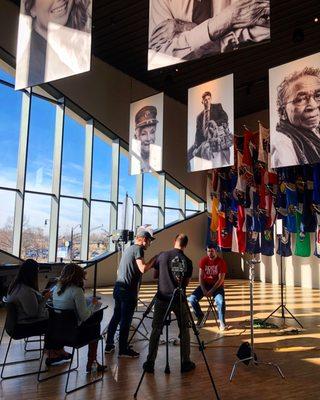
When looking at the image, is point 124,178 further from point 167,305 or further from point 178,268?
point 178,268

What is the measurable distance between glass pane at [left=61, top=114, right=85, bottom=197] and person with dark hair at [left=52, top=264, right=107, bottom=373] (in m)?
7.74

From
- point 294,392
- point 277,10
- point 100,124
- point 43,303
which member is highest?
point 277,10

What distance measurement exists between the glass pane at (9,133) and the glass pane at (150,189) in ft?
16.1

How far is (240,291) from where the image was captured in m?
11.5

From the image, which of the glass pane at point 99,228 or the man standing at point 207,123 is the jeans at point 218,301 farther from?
the glass pane at point 99,228

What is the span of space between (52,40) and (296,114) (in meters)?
3.93

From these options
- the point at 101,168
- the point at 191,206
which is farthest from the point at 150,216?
the point at 101,168

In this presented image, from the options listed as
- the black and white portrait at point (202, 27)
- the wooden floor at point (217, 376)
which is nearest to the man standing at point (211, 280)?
the wooden floor at point (217, 376)

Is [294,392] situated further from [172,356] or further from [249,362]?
[172,356]

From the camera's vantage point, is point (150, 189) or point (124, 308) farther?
point (150, 189)

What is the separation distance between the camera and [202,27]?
4.79 m

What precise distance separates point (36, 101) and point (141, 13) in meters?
3.61

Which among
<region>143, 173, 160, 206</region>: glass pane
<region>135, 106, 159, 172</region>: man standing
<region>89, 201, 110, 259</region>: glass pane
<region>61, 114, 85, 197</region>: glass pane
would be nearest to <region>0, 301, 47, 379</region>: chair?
<region>135, 106, 159, 172</region>: man standing

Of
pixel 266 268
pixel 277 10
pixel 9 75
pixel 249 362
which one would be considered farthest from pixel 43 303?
pixel 266 268
